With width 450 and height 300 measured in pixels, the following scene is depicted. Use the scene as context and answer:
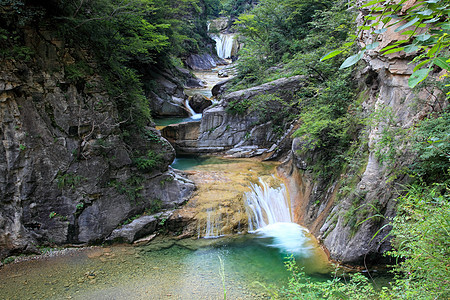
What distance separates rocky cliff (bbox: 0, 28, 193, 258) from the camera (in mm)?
6922

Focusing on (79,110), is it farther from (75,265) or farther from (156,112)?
(156,112)

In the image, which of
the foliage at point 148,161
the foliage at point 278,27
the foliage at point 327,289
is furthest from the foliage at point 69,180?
the foliage at point 278,27

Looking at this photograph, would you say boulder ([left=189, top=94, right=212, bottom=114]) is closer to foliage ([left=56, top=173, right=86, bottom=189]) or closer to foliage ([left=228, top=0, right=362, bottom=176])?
foliage ([left=228, top=0, right=362, bottom=176])

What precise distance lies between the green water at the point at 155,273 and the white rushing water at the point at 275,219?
0.58m

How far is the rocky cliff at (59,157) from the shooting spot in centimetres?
692

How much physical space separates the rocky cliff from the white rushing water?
324cm

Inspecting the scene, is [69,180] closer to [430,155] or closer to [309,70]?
[430,155]

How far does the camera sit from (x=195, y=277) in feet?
20.7

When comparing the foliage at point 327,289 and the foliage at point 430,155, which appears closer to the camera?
the foliage at point 327,289

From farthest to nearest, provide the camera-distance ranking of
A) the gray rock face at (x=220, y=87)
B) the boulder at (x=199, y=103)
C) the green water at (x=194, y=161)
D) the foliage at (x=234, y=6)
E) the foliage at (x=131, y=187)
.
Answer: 1. the foliage at (x=234, y=6)
2. the gray rock face at (x=220, y=87)
3. the boulder at (x=199, y=103)
4. the green water at (x=194, y=161)
5. the foliage at (x=131, y=187)

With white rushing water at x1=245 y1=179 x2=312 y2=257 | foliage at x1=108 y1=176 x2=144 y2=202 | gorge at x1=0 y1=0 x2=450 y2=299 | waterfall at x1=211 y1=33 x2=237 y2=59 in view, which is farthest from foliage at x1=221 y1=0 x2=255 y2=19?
foliage at x1=108 y1=176 x2=144 y2=202

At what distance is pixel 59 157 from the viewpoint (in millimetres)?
7598

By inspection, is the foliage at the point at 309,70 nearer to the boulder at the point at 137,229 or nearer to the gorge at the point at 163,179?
the gorge at the point at 163,179

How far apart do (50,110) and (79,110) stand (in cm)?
71
